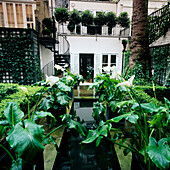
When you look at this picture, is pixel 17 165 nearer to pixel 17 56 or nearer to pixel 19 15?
pixel 17 56

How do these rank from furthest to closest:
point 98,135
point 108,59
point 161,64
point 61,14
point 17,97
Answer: point 108,59, point 61,14, point 161,64, point 17,97, point 98,135

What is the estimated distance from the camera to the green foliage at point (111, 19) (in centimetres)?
815

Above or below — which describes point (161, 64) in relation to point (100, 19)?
below

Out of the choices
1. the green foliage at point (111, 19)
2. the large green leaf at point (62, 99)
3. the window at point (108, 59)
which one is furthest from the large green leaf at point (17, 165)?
the green foliage at point (111, 19)

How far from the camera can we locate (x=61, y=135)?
249cm

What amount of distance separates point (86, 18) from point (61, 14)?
5.15ft

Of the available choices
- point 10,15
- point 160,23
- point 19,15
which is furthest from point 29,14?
point 160,23

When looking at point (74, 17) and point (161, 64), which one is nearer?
point (161, 64)

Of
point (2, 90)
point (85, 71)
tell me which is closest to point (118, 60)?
point (85, 71)

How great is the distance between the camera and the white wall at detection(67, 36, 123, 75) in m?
8.75

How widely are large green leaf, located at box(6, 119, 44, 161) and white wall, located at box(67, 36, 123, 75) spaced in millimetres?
8297

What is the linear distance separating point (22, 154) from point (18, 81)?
563cm

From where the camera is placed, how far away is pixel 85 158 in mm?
2066

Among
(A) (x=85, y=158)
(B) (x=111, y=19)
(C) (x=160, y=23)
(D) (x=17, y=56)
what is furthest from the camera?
(B) (x=111, y=19)
